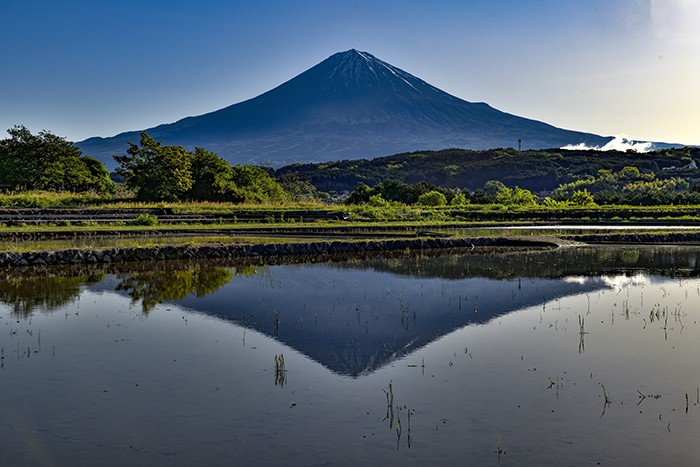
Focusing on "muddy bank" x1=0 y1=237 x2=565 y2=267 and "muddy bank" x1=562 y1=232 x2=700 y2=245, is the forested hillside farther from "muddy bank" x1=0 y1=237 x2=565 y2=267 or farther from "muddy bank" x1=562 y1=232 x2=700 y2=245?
"muddy bank" x1=0 y1=237 x2=565 y2=267

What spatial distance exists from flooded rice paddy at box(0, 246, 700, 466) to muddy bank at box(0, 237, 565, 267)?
126 inches

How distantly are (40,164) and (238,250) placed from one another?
3970 centimetres

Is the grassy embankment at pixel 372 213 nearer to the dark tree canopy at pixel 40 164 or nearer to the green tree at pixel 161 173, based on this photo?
the green tree at pixel 161 173

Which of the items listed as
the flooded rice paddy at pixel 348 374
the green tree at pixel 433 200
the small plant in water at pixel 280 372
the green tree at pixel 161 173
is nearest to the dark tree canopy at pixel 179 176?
the green tree at pixel 161 173

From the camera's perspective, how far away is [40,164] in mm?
48969

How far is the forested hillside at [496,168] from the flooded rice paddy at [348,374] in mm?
115463

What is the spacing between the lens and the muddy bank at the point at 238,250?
15078 millimetres

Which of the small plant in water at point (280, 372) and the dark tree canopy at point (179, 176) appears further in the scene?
the dark tree canopy at point (179, 176)

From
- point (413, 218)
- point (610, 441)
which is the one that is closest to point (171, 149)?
point (413, 218)

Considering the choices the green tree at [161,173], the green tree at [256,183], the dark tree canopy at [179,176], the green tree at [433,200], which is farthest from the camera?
the green tree at [433,200]

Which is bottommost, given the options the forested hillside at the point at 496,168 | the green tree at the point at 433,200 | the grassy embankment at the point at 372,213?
the grassy embankment at the point at 372,213

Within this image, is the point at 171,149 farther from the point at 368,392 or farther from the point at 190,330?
the point at 368,392

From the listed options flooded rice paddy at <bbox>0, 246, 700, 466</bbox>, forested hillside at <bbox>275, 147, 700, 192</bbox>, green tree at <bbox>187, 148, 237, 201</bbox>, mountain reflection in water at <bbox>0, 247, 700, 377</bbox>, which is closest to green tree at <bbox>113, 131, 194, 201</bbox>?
green tree at <bbox>187, 148, 237, 201</bbox>

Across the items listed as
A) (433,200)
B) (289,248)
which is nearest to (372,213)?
(433,200)
